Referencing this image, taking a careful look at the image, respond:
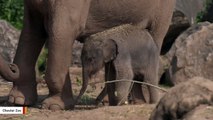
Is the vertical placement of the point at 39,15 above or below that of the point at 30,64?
above

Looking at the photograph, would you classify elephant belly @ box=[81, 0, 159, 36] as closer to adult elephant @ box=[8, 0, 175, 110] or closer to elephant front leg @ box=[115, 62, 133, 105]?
adult elephant @ box=[8, 0, 175, 110]

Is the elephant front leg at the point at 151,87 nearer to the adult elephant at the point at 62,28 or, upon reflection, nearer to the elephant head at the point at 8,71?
the adult elephant at the point at 62,28

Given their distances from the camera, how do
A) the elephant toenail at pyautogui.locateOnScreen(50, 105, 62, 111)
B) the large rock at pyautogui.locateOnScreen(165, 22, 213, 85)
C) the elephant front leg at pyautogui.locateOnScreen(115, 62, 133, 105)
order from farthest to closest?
the large rock at pyautogui.locateOnScreen(165, 22, 213, 85), the elephant front leg at pyautogui.locateOnScreen(115, 62, 133, 105), the elephant toenail at pyautogui.locateOnScreen(50, 105, 62, 111)

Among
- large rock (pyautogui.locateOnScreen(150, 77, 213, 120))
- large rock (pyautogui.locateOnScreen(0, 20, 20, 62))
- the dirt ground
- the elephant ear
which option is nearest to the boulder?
large rock (pyautogui.locateOnScreen(150, 77, 213, 120))

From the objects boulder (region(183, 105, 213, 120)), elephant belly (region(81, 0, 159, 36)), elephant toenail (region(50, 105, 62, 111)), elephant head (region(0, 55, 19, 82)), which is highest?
elephant belly (region(81, 0, 159, 36))

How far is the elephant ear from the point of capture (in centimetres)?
821

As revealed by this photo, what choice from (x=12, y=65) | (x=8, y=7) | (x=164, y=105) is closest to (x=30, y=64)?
(x=12, y=65)

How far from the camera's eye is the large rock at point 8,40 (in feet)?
39.8

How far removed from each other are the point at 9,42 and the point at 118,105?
4.70 meters

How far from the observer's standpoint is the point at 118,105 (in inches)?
319

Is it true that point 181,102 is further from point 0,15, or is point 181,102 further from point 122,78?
point 0,15

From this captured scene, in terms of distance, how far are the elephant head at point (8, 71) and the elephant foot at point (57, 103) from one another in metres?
0.46

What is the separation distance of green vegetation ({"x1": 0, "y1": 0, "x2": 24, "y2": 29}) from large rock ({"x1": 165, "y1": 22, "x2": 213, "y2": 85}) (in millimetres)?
3734

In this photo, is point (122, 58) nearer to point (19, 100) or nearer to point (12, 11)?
point (19, 100)
